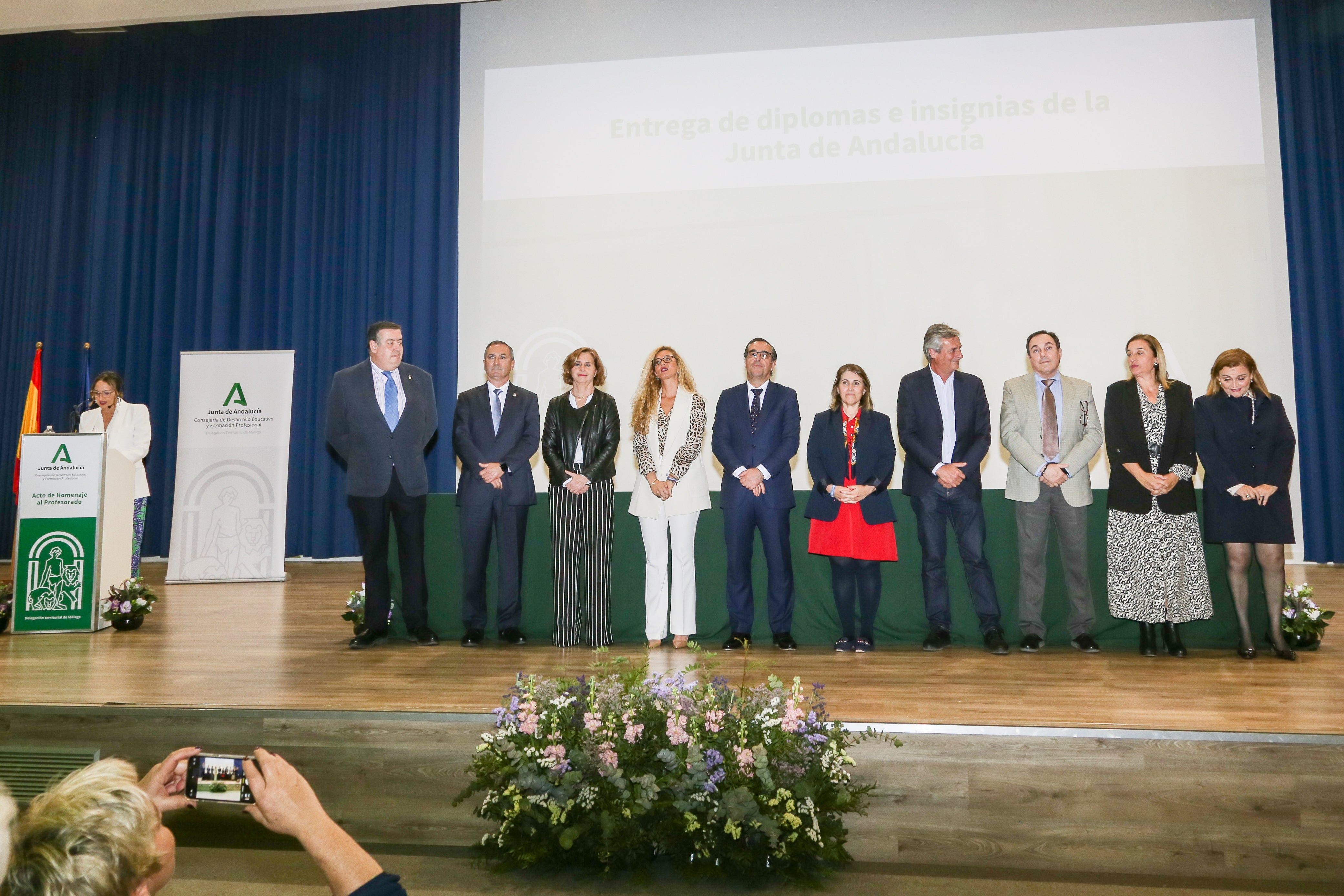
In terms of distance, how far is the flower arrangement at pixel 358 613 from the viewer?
14.6 ft

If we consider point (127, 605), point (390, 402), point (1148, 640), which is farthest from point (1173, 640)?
point (127, 605)

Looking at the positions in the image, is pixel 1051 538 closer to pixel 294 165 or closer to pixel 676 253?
pixel 676 253

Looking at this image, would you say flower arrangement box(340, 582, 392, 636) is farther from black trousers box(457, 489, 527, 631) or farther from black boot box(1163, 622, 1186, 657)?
black boot box(1163, 622, 1186, 657)

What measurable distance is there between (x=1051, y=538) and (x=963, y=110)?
3.41 meters

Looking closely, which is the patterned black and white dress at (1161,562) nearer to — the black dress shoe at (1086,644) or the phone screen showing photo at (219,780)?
the black dress shoe at (1086,644)

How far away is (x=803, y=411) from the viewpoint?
6664mm

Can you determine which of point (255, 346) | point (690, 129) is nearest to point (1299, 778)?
point (690, 129)

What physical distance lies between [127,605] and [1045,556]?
180 inches

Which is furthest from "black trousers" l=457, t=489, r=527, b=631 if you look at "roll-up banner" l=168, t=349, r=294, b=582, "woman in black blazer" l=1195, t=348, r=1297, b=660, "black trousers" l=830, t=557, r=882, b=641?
"roll-up banner" l=168, t=349, r=294, b=582

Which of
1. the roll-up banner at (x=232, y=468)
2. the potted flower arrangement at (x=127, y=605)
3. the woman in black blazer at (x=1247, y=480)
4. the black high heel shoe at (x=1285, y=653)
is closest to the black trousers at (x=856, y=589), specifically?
the woman in black blazer at (x=1247, y=480)

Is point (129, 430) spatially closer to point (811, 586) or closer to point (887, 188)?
point (811, 586)

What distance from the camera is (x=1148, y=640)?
13.1ft

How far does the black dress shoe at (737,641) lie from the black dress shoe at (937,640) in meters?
0.79

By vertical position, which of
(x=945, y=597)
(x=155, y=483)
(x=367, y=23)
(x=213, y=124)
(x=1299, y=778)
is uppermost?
(x=367, y=23)
